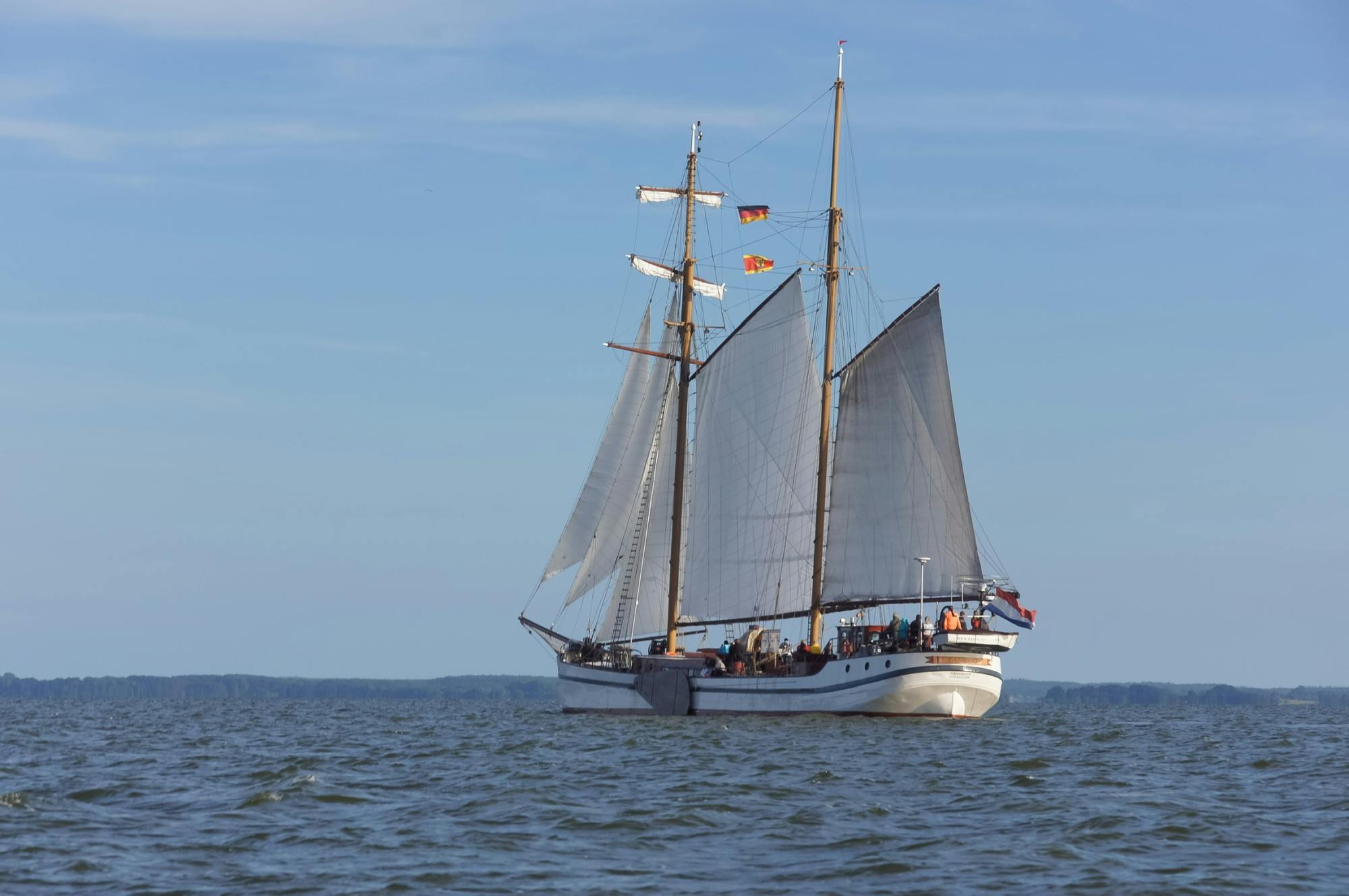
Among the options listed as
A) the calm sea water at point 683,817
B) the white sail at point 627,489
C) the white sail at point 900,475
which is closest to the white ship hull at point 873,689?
the white sail at point 900,475

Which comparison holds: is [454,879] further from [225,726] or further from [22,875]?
[225,726]

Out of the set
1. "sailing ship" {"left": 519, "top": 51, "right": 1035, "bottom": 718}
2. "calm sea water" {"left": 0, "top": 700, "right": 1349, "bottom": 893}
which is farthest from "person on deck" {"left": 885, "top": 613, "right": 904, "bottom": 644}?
"calm sea water" {"left": 0, "top": 700, "right": 1349, "bottom": 893}

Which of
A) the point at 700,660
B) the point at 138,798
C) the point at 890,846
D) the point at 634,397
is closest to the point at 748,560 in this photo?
the point at 700,660

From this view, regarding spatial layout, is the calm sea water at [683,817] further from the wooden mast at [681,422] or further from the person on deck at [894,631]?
the wooden mast at [681,422]

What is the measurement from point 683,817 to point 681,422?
44431 millimetres

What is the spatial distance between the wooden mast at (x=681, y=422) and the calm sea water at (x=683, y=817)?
68.7 feet

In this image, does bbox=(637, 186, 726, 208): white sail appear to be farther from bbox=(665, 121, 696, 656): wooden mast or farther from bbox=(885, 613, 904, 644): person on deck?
bbox=(885, 613, 904, 644): person on deck

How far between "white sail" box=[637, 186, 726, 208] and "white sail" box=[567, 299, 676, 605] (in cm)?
923

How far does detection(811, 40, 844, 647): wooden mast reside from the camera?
65.2 metres

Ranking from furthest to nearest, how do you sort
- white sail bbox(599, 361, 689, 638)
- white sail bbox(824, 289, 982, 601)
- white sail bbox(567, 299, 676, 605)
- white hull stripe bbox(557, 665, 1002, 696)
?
white sail bbox(599, 361, 689, 638) → white sail bbox(567, 299, 676, 605) → white sail bbox(824, 289, 982, 601) → white hull stripe bbox(557, 665, 1002, 696)

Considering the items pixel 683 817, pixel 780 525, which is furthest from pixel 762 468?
pixel 683 817

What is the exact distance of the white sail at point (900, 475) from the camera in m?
60.0

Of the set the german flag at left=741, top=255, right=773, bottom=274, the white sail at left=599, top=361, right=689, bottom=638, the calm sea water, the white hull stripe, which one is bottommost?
the calm sea water

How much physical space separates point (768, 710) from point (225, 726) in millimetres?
29843
